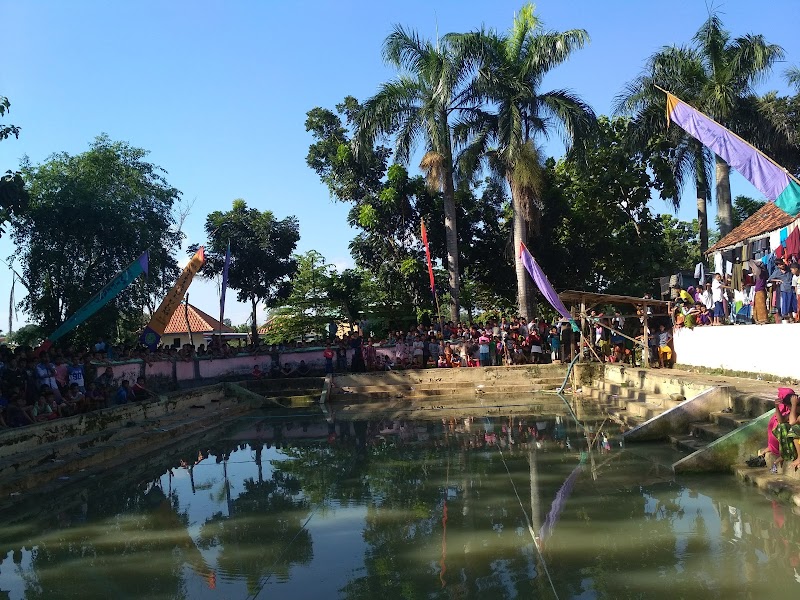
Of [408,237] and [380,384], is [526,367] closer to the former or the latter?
[380,384]

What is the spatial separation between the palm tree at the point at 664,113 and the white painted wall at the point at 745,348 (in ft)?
40.3

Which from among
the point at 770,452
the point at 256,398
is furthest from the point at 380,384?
the point at 770,452

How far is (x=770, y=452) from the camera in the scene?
25.6ft

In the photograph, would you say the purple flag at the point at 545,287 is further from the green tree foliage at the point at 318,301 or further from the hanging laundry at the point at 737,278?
the green tree foliage at the point at 318,301

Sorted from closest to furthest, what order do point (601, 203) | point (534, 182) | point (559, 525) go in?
point (559, 525) → point (534, 182) → point (601, 203)

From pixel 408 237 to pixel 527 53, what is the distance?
8.90m

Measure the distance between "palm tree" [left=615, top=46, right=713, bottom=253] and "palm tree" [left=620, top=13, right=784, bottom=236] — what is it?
0.04 meters

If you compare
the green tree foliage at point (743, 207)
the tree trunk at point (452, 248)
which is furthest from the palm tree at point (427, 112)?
the green tree foliage at point (743, 207)

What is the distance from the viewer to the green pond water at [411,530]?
17.4ft

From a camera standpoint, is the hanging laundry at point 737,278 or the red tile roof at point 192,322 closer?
the hanging laundry at point 737,278

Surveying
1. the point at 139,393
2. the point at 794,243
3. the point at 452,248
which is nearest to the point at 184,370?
the point at 139,393

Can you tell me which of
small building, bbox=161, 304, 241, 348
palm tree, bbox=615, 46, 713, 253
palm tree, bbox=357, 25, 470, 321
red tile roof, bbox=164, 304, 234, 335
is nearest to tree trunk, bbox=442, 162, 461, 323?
palm tree, bbox=357, 25, 470, 321

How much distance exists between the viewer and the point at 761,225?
63.9 ft

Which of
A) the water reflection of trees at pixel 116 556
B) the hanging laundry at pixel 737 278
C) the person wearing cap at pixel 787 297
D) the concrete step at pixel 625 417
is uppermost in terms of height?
the hanging laundry at pixel 737 278
